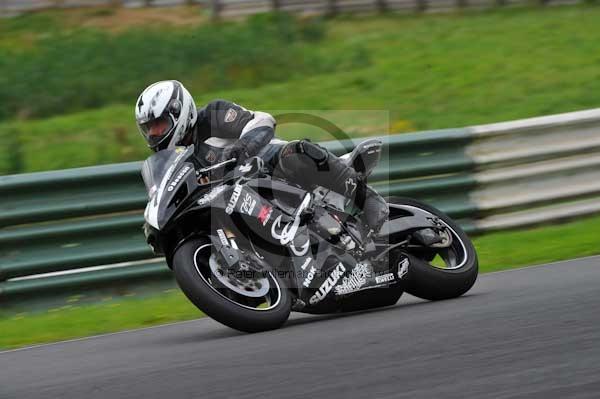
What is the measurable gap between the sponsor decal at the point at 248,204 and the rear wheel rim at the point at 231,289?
10.9 inches

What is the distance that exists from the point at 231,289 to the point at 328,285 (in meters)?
0.64

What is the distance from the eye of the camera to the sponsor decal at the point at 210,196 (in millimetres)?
5695

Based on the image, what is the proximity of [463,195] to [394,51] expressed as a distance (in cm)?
585

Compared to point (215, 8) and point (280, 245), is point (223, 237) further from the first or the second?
point (215, 8)

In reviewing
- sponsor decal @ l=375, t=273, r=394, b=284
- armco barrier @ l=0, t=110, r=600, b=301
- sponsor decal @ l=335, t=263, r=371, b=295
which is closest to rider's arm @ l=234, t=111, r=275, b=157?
sponsor decal @ l=335, t=263, r=371, b=295

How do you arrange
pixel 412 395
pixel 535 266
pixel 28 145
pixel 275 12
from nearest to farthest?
pixel 412 395 < pixel 535 266 < pixel 28 145 < pixel 275 12

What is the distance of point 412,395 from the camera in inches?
158

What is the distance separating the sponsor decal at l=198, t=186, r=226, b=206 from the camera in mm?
5695

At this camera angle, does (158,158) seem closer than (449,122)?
Yes

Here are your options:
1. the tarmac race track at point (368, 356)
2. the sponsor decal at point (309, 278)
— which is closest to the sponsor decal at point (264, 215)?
the sponsor decal at point (309, 278)

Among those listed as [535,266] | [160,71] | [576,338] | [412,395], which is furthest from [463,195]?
[160,71]

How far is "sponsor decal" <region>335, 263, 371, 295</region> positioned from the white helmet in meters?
1.23

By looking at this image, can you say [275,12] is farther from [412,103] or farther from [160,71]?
[412,103]

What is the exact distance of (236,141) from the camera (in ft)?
20.2
